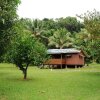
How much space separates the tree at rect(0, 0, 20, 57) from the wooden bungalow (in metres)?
38.6

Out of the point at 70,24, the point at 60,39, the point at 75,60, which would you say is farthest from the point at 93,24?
the point at 70,24

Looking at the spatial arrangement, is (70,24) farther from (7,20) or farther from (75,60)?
(7,20)

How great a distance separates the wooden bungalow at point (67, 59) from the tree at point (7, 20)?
3865cm

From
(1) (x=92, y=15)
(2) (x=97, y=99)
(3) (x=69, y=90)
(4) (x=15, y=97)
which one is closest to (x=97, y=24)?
(1) (x=92, y=15)

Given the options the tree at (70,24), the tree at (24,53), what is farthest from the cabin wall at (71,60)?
the tree at (70,24)

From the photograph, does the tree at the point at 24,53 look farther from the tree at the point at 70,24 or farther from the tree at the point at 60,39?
the tree at the point at 70,24

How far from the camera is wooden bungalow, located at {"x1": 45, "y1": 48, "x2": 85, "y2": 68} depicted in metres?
56.1

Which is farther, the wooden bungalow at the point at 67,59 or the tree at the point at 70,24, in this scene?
the tree at the point at 70,24

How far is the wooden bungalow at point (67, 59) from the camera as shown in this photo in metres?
56.1

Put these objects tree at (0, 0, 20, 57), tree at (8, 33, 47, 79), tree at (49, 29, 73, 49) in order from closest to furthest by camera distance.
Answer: tree at (0, 0, 20, 57) → tree at (8, 33, 47, 79) → tree at (49, 29, 73, 49)

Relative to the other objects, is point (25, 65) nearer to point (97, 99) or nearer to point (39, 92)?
point (39, 92)

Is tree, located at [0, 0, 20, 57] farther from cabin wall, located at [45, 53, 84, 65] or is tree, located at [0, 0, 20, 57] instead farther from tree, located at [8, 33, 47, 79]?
cabin wall, located at [45, 53, 84, 65]

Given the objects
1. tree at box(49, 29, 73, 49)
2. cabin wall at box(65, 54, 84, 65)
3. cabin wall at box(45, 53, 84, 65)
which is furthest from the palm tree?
cabin wall at box(65, 54, 84, 65)

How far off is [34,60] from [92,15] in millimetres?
7872
